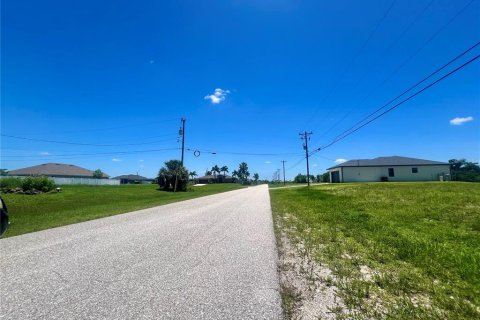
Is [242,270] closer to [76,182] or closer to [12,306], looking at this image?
[12,306]

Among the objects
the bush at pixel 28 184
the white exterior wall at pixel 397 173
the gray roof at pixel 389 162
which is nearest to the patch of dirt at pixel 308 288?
the bush at pixel 28 184

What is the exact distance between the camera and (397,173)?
5309cm

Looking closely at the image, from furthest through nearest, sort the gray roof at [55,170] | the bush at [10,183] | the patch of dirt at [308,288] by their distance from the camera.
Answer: the gray roof at [55,170]
the bush at [10,183]
the patch of dirt at [308,288]

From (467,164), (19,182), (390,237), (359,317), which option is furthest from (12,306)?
(467,164)

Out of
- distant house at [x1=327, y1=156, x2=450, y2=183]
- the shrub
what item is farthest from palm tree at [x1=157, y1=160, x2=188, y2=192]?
distant house at [x1=327, y1=156, x2=450, y2=183]

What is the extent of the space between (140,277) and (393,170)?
5888cm

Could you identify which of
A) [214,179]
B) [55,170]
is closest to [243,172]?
[214,179]

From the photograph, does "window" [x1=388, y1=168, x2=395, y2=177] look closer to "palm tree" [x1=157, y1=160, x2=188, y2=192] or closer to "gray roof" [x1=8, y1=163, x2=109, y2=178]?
"palm tree" [x1=157, y1=160, x2=188, y2=192]

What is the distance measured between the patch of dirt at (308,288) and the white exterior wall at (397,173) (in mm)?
53952

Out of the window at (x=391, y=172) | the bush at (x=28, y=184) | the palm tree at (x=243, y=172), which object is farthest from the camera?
the palm tree at (x=243, y=172)

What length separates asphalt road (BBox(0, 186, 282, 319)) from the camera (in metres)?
3.51

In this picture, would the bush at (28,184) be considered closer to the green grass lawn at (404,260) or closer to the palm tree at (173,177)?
the palm tree at (173,177)

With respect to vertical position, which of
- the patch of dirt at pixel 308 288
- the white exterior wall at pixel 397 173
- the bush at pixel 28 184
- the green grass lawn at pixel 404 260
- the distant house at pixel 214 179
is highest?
the distant house at pixel 214 179

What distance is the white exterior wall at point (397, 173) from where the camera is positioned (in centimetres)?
5169
